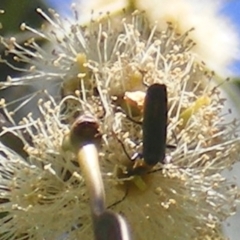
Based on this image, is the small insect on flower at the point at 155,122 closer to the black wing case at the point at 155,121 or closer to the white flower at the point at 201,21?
the black wing case at the point at 155,121

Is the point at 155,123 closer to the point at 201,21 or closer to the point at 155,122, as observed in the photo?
the point at 155,122

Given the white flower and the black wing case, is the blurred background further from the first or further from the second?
the black wing case

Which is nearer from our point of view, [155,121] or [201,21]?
[155,121]

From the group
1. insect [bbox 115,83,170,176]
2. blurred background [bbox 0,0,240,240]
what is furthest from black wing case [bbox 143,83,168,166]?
blurred background [bbox 0,0,240,240]

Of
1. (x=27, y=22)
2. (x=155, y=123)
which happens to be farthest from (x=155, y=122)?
(x=27, y=22)

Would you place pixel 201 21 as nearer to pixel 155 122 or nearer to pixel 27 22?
pixel 27 22

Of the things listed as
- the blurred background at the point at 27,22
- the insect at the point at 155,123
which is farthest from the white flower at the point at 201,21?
the insect at the point at 155,123

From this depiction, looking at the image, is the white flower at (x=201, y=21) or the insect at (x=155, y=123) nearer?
the insect at (x=155, y=123)

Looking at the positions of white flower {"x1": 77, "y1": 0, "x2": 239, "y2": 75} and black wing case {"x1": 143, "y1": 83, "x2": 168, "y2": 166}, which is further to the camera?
white flower {"x1": 77, "y1": 0, "x2": 239, "y2": 75}

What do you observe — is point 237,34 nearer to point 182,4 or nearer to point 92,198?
point 182,4

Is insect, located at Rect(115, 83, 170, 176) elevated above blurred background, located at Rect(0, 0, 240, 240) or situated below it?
below

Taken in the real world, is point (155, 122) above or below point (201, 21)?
below

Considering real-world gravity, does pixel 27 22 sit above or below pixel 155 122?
above
